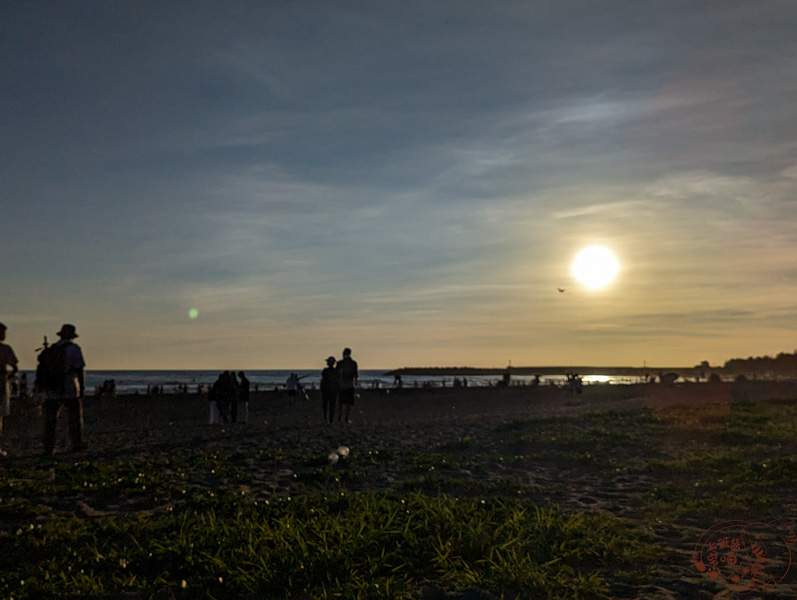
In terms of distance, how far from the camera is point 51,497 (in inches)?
351

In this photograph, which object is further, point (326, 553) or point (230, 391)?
point (230, 391)

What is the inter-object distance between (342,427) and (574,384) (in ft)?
108

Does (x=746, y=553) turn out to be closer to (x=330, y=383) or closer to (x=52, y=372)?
(x=52, y=372)

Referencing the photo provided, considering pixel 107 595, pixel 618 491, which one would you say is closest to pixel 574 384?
pixel 618 491

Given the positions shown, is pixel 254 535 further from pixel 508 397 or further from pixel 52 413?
pixel 508 397

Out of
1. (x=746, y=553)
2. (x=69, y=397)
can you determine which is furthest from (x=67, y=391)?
(x=746, y=553)

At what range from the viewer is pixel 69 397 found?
1361 centimetres

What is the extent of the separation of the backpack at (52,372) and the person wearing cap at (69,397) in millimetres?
62

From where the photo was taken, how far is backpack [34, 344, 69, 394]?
13.5m

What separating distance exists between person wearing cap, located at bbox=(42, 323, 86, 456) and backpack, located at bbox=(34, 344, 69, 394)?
0.20 ft

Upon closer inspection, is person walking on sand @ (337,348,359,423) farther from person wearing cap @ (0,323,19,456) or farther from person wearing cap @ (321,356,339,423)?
person wearing cap @ (0,323,19,456)

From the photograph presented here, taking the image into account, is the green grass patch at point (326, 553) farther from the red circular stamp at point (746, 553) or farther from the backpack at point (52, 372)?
the backpack at point (52, 372)

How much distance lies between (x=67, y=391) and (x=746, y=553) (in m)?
12.5

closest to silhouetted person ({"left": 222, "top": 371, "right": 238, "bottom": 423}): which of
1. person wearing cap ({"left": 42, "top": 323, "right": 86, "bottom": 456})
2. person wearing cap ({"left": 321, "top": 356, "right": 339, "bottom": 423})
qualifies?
person wearing cap ({"left": 321, "top": 356, "right": 339, "bottom": 423})
